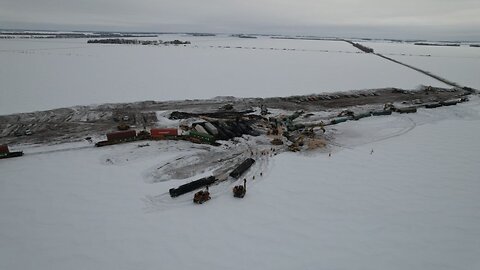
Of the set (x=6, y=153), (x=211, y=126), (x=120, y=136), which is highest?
(x=211, y=126)

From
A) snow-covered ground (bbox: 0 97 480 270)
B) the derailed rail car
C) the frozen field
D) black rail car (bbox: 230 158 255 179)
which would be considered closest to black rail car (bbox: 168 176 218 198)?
snow-covered ground (bbox: 0 97 480 270)

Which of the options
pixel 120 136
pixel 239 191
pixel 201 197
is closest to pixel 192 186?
pixel 201 197

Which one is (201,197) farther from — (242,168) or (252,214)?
(242,168)

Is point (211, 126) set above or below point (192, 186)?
above

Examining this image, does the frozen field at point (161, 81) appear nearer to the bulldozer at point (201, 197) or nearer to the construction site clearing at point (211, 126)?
the construction site clearing at point (211, 126)

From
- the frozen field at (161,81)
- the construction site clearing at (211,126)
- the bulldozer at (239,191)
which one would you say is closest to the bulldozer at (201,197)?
the construction site clearing at (211,126)
